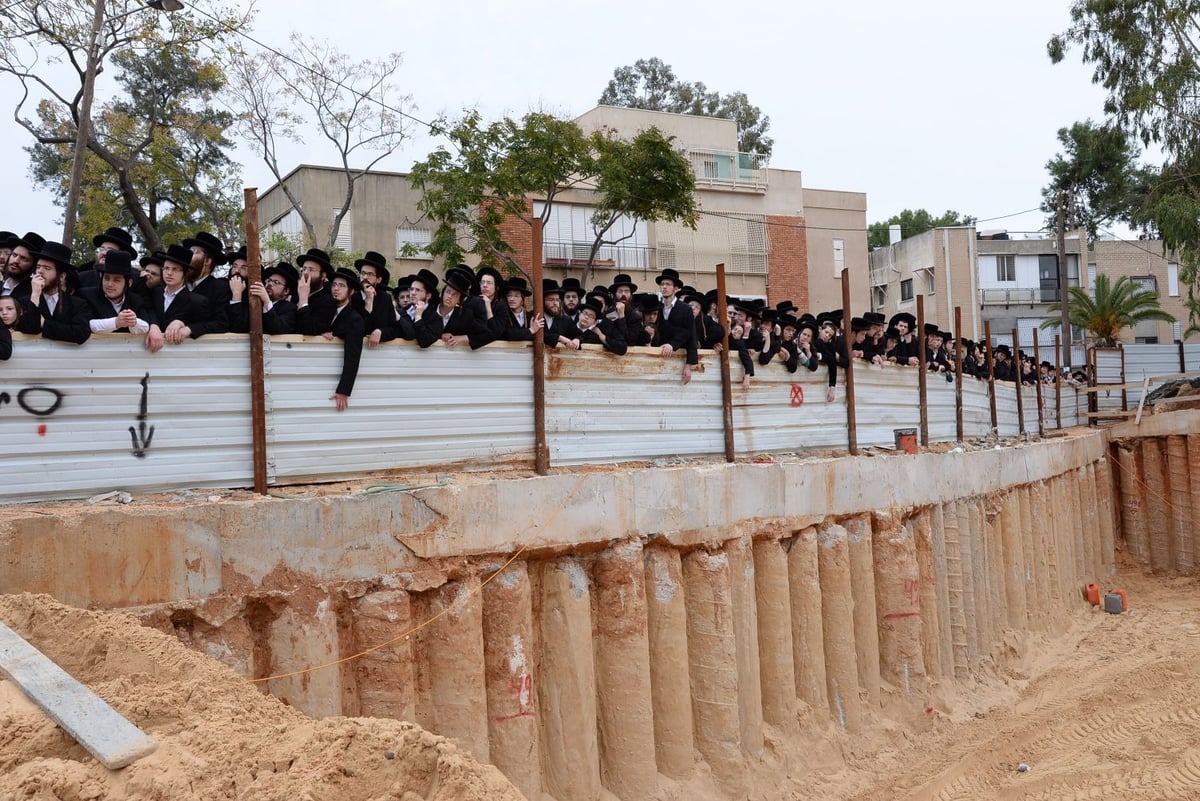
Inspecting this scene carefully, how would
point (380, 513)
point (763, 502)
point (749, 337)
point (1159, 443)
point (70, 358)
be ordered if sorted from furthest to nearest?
point (1159, 443), point (749, 337), point (763, 502), point (380, 513), point (70, 358)

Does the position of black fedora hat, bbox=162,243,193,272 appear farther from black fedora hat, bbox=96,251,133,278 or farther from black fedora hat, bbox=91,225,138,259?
black fedora hat, bbox=91,225,138,259

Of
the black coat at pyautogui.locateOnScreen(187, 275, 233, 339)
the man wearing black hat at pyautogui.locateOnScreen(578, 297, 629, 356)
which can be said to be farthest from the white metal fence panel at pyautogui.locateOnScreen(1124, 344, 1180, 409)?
the black coat at pyautogui.locateOnScreen(187, 275, 233, 339)

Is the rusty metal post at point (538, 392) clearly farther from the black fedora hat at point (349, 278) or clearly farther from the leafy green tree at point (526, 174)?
the leafy green tree at point (526, 174)

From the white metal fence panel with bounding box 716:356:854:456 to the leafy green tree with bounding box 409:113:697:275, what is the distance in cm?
901

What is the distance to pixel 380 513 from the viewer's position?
20.2 feet

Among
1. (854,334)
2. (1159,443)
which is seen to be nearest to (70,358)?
(854,334)

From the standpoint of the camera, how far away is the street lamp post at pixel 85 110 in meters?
12.5

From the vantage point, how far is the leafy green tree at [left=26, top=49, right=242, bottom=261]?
61.6ft

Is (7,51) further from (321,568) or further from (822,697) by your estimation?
(822,697)

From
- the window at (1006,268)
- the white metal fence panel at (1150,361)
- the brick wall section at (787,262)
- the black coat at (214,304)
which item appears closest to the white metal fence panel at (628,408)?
the black coat at (214,304)

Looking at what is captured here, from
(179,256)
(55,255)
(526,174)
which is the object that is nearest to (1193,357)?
(526,174)

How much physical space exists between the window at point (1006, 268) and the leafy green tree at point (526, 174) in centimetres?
2674

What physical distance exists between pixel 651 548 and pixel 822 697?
2.82 metres

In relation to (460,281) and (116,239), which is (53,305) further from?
(460,281)
